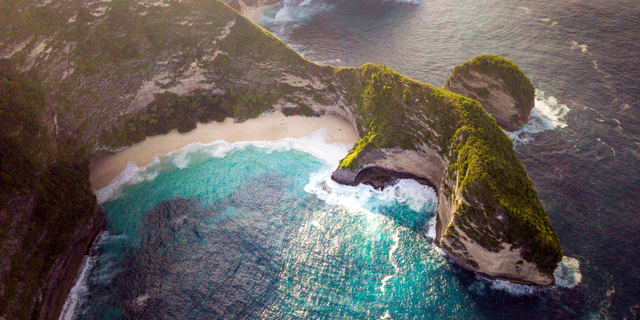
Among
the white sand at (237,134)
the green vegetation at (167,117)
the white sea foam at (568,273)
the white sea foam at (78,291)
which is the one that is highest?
the green vegetation at (167,117)

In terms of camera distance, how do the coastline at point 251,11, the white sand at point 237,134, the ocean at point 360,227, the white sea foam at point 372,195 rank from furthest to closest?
1. the coastline at point 251,11
2. the white sand at point 237,134
3. the white sea foam at point 372,195
4. the ocean at point 360,227

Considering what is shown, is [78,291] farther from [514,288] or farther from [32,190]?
[514,288]

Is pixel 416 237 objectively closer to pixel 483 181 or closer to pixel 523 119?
pixel 483 181

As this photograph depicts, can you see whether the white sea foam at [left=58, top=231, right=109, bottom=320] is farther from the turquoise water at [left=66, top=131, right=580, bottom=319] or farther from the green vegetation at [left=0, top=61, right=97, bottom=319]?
the green vegetation at [left=0, top=61, right=97, bottom=319]

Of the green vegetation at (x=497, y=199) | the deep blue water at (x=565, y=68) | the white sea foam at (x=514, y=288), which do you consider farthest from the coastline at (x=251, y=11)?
the white sea foam at (x=514, y=288)

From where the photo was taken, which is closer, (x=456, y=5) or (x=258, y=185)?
(x=258, y=185)

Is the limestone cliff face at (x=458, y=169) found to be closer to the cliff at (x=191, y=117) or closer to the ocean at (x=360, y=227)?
the cliff at (x=191, y=117)

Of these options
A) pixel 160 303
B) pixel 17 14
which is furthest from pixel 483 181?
pixel 17 14
